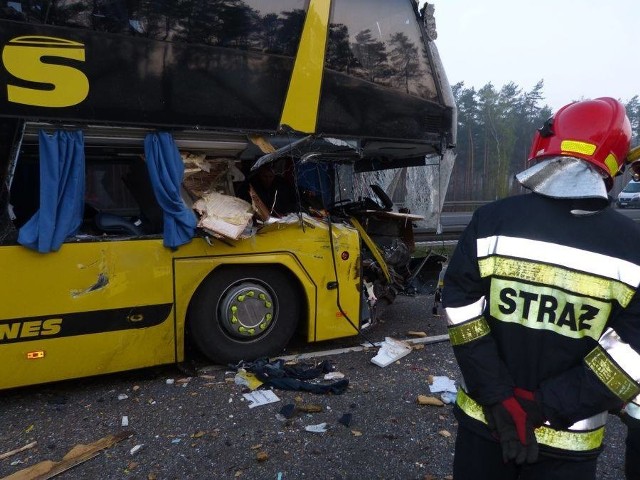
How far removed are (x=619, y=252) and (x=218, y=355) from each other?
3454 mm

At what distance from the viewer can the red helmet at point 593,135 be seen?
5.49ft

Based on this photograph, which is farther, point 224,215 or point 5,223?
point 224,215

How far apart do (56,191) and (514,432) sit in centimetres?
325

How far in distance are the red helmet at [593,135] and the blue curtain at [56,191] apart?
310cm

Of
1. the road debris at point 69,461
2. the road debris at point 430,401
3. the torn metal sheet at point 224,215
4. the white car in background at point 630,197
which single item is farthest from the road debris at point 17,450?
the white car in background at point 630,197

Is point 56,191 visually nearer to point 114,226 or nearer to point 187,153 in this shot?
point 114,226

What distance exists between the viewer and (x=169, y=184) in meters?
3.90

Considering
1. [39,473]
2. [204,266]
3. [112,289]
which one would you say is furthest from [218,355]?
[39,473]

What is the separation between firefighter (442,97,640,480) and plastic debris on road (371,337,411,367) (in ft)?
9.21

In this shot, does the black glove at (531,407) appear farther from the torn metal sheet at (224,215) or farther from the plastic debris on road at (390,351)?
the plastic debris on road at (390,351)

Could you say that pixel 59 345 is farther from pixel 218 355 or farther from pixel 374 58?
pixel 374 58

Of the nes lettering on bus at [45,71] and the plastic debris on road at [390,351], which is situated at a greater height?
the nes lettering on bus at [45,71]

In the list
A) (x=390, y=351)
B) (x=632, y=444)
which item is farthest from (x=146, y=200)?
(x=632, y=444)

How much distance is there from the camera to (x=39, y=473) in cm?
288
